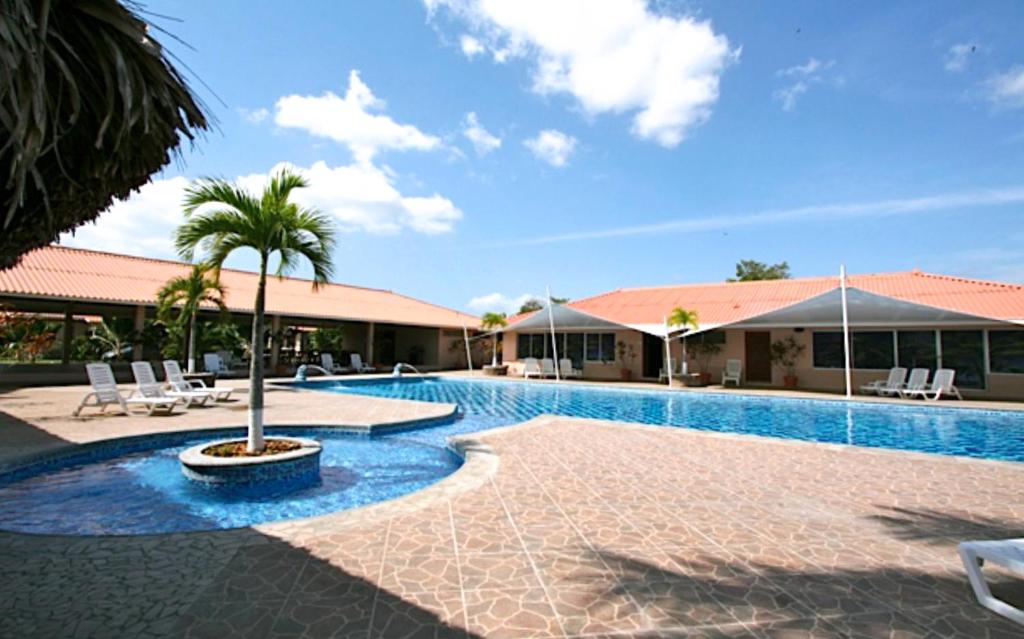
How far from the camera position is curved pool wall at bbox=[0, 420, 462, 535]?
17.1ft

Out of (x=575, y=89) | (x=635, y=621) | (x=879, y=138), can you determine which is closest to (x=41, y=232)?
(x=635, y=621)

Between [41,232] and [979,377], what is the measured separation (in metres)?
22.0

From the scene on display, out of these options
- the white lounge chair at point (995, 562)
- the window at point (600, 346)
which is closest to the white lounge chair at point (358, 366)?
the window at point (600, 346)

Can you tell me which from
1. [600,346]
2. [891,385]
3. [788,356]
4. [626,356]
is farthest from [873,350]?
[600,346]

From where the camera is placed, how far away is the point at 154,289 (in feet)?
62.4

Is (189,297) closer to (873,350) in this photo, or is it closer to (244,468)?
(244,468)

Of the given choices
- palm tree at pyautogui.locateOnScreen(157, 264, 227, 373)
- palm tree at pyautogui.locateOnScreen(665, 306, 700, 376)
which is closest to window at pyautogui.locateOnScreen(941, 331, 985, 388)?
palm tree at pyautogui.locateOnScreen(665, 306, 700, 376)

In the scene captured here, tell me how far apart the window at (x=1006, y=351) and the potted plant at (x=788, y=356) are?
5.11 m

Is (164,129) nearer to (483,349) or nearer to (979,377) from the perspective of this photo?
(979,377)

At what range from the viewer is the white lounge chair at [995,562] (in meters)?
2.94

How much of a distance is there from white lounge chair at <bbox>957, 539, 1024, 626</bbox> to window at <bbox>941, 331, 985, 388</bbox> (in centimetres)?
1718

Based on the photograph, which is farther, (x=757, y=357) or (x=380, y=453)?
(x=757, y=357)

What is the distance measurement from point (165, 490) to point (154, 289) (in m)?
16.1

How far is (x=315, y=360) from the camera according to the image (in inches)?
982
